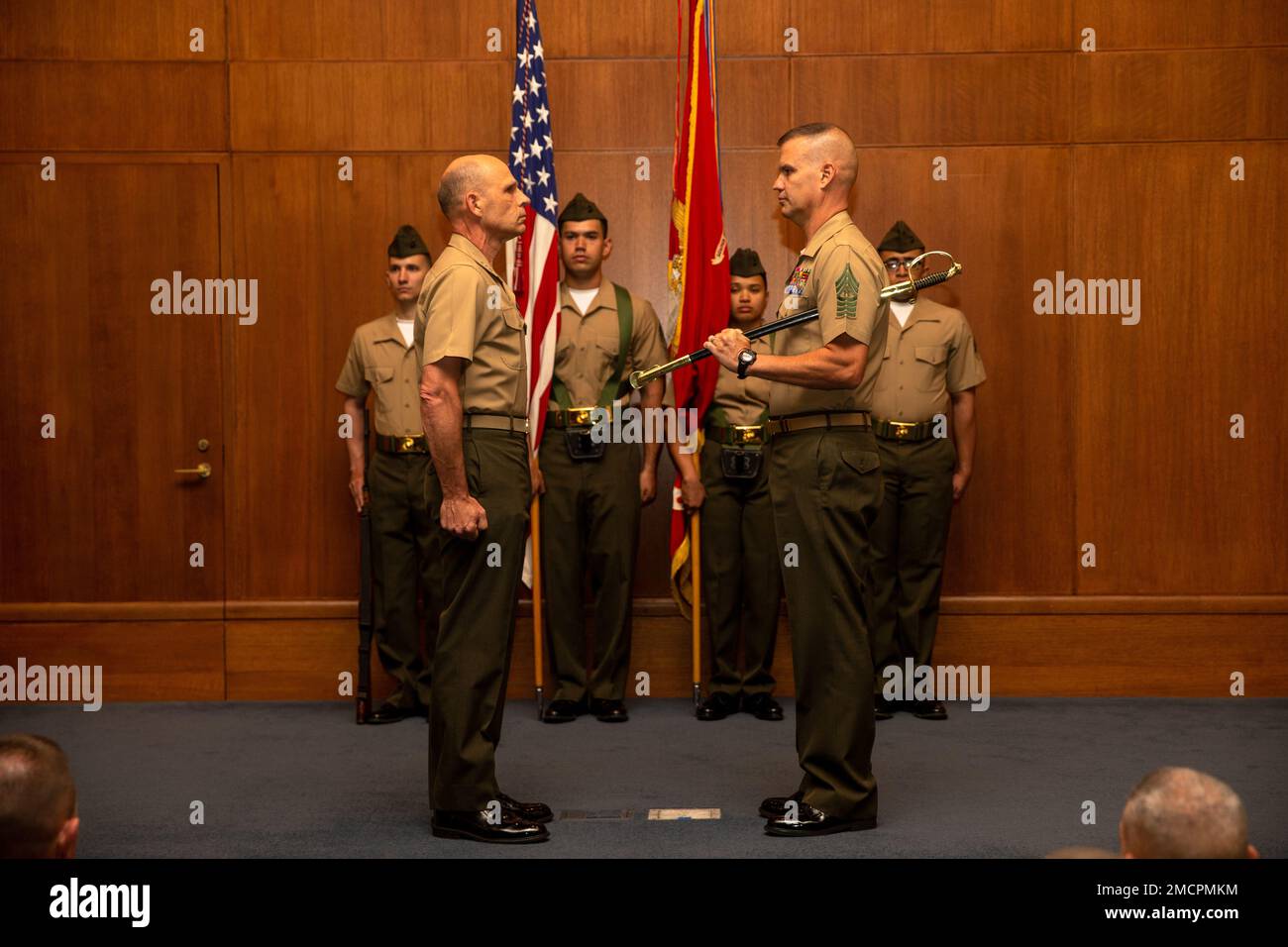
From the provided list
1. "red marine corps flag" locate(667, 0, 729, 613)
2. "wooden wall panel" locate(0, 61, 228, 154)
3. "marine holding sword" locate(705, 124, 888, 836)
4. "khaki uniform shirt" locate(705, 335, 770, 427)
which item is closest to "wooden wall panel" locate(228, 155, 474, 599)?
"wooden wall panel" locate(0, 61, 228, 154)

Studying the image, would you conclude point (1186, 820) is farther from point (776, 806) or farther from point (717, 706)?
point (717, 706)

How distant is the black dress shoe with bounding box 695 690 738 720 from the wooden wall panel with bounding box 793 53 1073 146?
2.41m

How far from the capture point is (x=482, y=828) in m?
3.45

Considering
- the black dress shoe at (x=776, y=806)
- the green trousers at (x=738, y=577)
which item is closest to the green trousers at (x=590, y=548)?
the green trousers at (x=738, y=577)

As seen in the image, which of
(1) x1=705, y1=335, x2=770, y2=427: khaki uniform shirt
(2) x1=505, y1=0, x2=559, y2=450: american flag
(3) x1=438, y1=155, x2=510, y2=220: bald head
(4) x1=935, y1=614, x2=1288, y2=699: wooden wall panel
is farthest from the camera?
(4) x1=935, y1=614, x2=1288, y2=699: wooden wall panel

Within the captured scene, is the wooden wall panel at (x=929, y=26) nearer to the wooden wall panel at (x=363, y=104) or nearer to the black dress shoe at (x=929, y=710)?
the wooden wall panel at (x=363, y=104)

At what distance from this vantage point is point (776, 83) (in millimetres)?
5637

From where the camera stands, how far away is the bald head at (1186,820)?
1.42 metres

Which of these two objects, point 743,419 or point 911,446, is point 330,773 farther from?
point 911,446

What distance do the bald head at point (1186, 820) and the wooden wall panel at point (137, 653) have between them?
15.8 ft

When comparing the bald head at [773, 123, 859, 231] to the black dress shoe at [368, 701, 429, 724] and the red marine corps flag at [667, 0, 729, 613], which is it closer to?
the red marine corps flag at [667, 0, 729, 613]

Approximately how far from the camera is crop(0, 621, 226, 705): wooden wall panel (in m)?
5.62

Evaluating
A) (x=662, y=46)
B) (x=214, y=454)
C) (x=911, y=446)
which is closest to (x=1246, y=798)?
(x=911, y=446)

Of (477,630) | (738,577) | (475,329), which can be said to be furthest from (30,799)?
(738,577)
